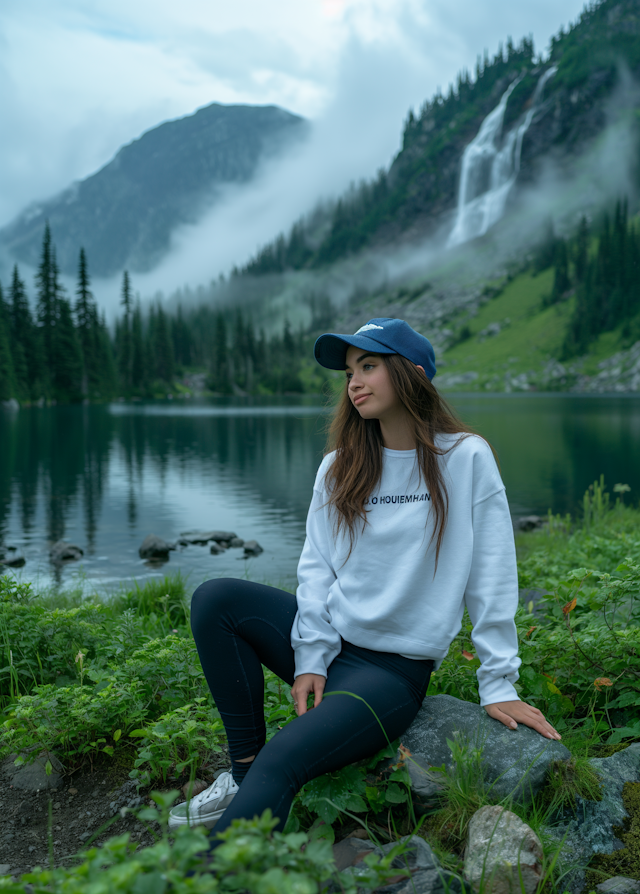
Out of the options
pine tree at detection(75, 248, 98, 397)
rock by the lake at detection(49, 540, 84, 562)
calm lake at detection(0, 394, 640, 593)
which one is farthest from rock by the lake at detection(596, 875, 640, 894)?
pine tree at detection(75, 248, 98, 397)

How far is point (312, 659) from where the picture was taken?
2.95 meters

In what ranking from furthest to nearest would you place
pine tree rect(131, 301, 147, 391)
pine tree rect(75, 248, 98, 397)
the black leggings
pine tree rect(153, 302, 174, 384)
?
pine tree rect(153, 302, 174, 384) → pine tree rect(131, 301, 147, 391) → pine tree rect(75, 248, 98, 397) → the black leggings

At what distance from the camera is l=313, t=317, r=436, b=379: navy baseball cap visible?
315cm

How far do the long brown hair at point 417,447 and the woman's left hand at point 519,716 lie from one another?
0.88 meters

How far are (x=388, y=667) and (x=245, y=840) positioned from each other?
1.77 meters

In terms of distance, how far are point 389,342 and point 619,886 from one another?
7.98 ft

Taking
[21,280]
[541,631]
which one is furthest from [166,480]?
[21,280]

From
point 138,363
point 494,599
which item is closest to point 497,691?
point 494,599

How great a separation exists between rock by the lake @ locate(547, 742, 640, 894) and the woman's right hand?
1.10 m

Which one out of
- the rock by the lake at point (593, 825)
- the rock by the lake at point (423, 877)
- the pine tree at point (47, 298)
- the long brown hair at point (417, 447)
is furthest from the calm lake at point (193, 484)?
the pine tree at point (47, 298)

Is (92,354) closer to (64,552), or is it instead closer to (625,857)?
(64,552)

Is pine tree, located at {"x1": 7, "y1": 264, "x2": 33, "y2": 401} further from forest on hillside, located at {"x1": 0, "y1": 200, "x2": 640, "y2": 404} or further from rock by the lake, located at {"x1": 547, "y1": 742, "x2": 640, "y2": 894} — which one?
rock by the lake, located at {"x1": 547, "y1": 742, "x2": 640, "y2": 894}

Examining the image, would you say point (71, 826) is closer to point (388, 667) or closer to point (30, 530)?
point (388, 667)

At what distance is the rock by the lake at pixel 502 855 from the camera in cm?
218
